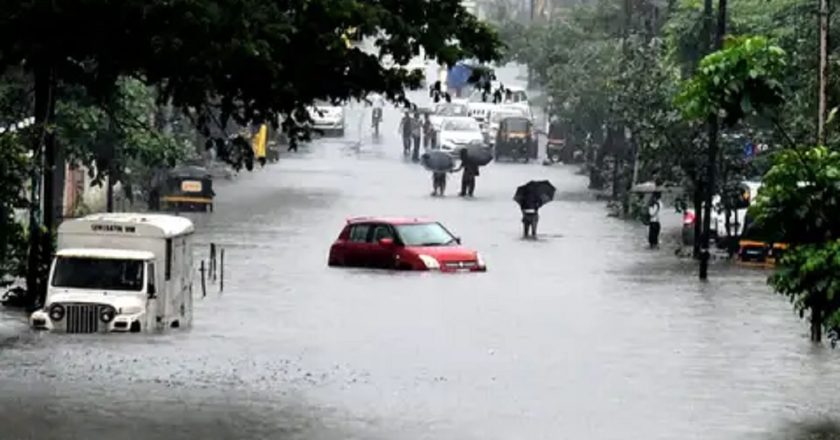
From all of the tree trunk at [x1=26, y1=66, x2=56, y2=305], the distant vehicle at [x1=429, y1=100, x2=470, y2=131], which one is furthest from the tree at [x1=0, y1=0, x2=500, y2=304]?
the distant vehicle at [x1=429, y1=100, x2=470, y2=131]

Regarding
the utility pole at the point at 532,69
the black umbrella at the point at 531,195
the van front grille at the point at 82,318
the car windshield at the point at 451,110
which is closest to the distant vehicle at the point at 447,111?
the car windshield at the point at 451,110

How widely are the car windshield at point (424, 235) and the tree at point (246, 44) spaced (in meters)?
20.6

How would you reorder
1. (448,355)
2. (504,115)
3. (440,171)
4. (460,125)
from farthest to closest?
1. (504,115)
2. (460,125)
3. (440,171)
4. (448,355)

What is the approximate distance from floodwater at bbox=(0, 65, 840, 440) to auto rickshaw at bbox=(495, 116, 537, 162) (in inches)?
1516

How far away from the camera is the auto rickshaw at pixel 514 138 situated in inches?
3856

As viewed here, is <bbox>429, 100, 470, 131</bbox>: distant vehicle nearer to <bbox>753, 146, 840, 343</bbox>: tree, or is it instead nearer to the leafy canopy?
the leafy canopy

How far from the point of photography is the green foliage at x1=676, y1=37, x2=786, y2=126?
2566 cm

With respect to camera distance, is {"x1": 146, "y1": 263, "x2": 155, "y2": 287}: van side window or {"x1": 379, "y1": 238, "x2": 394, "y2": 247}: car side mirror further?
{"x1": 379, "y1": 238, "x2": 394, "y2": 247}: car side mirror

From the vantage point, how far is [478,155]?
82.8 meters

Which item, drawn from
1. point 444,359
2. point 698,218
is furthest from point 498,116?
point 444,359

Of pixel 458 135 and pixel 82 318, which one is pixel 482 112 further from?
pixel 82 318

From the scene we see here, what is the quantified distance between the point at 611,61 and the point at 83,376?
61.7m

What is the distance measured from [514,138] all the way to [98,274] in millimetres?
65503

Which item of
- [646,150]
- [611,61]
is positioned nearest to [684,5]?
[611,61]
